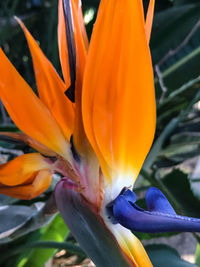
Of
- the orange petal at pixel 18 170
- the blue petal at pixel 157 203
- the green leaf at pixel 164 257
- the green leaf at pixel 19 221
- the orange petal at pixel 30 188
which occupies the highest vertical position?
the orange petal at pixel 18 170

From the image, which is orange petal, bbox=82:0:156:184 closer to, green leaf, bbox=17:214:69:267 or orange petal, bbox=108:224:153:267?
orange petal, bbox=108:224:153:267

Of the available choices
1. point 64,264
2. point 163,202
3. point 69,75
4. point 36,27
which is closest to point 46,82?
point 69,75

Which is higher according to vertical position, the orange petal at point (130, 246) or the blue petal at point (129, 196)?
the blue petal at point (129, 196)

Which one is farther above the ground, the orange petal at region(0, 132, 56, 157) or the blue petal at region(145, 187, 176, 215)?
the orange petal at region(0, 132, 56, 157)

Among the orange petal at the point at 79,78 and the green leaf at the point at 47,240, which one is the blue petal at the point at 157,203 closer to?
the orange petal at the point at 79,78

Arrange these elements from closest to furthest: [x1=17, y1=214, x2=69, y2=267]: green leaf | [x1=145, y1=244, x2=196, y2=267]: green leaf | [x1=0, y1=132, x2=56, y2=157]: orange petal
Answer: [x1=0, y1=132, x2=56, y2=157]: orange petal
[x1=145, y1=244, x2=196, y2=267]: green leaf
[x1=17, y1=214, x2=69, y2=267]: green leaf

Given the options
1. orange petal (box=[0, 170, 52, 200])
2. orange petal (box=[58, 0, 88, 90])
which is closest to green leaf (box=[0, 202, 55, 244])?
orange petal (box=[0, 170, 52, 200])

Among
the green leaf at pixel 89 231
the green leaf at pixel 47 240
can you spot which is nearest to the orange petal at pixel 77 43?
the green leaf at pixel 89 231

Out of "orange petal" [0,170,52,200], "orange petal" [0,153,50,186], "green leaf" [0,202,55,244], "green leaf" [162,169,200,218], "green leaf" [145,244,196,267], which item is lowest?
"green leaf" [145,244,196,267]

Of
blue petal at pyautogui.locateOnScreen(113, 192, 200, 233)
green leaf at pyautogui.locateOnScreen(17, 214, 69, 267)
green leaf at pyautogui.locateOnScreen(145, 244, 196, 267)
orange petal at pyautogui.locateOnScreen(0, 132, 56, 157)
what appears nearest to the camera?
blue petal at pyautogui.locateOnScreen(113, 192, 200, 233)
